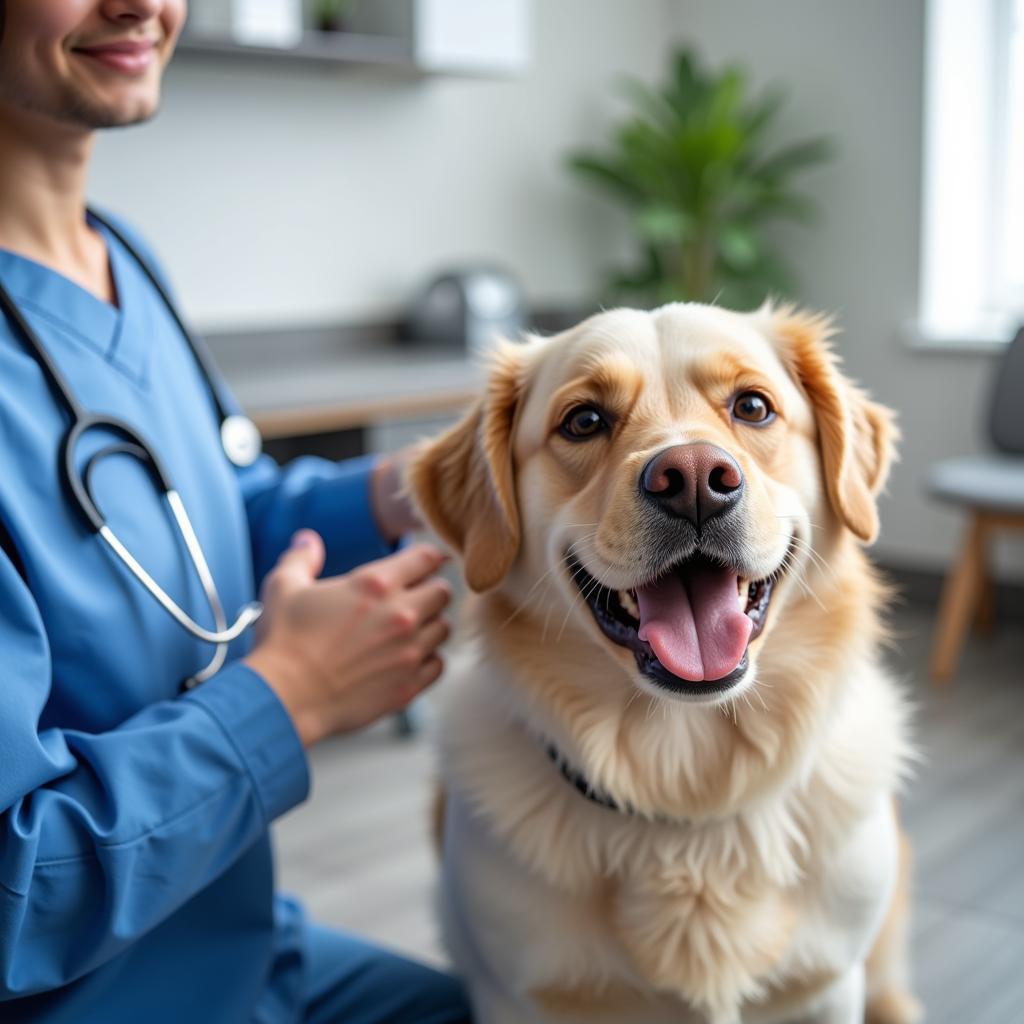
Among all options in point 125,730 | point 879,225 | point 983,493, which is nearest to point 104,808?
point 125,730

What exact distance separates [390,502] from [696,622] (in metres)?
0.48

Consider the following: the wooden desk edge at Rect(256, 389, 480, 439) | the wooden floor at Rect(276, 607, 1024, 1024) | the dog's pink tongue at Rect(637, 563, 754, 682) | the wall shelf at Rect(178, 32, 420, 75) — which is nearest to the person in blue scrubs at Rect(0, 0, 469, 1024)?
the dog's pink tongue at Rect(637, 563, 754, 682)

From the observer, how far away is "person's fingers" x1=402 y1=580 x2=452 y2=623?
113cm

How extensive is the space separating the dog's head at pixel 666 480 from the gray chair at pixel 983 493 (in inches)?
81.9

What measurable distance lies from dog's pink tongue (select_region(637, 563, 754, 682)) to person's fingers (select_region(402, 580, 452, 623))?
0.67ft

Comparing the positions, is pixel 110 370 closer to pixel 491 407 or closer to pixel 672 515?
pixel 491 407

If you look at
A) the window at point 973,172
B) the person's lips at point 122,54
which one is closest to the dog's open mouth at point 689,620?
the person's lips at point 122,54

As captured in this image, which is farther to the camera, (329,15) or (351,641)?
(329,15)

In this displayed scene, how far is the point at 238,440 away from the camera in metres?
1.42

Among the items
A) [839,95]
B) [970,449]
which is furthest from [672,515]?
[839,95]

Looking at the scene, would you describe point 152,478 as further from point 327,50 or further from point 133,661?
point 327,50

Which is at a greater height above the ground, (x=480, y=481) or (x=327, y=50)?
(x=327, y=50)

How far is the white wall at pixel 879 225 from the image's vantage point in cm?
400

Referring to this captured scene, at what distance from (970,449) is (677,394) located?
3195 mm
